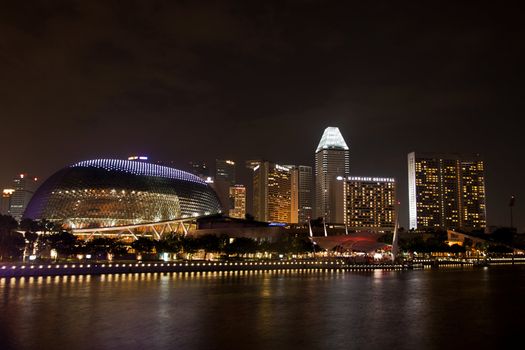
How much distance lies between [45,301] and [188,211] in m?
102

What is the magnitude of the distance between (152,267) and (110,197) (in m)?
52.0

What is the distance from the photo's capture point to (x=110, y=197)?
127 meters

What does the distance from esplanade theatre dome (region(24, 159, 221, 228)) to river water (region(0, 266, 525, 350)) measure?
6906 cm

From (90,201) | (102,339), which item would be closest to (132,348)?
(102,339)

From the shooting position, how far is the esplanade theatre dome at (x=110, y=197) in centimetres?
12312

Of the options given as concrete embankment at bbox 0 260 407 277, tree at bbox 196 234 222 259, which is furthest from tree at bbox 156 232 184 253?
concrete embankment at bbox 0 260 407 277

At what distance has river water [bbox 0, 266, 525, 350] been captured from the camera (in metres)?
27.2

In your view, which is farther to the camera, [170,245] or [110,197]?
[110,197]

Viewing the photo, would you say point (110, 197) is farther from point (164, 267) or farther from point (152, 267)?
point (152, 267)

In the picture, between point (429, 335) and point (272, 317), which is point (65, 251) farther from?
point (429, 335)

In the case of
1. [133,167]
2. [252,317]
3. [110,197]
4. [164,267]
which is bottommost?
[252,317]

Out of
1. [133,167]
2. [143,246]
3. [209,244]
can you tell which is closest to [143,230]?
[133,167]

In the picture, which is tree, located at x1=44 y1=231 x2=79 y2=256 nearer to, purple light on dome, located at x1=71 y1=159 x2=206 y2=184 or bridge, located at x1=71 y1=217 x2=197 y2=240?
bridge, located at x1=71 y1=217 x2=197 y2=240

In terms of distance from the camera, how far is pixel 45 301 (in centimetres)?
4097
